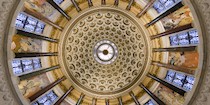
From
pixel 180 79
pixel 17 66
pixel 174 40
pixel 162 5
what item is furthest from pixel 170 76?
pixel 17 66

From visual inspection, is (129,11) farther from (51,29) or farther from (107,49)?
(51,29)

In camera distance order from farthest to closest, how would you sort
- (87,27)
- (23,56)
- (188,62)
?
(87,27), (188,62), (23,56)

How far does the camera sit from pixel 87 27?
23.8 meters

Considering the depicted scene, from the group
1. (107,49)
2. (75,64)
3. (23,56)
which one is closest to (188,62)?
(107,49)

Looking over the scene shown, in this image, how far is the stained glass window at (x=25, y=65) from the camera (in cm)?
1894

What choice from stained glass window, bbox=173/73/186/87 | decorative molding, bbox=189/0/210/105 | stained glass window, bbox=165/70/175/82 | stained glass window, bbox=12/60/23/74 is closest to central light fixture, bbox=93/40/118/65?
stained glass window, bbox=165/70/175/82

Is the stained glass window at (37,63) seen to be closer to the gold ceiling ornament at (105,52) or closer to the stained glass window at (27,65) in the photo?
the stained glass window at (27,65)

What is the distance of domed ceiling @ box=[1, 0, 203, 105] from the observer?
62.7 ft

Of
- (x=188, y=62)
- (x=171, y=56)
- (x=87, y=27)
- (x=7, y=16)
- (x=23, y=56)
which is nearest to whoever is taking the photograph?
(x=7, y=16)

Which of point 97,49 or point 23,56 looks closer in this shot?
point 23,56

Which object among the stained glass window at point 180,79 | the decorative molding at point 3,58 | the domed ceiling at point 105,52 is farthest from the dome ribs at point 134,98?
the decorative molding at point 3,58

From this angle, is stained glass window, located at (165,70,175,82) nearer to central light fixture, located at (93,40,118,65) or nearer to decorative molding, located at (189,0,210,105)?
decorative molding, located at (189,0,210,105)

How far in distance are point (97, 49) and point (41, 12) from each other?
21.8 feet

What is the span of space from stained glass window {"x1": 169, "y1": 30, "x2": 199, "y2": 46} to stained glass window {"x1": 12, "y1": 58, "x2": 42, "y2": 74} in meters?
9.76
